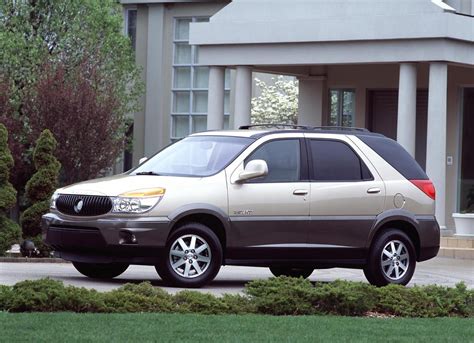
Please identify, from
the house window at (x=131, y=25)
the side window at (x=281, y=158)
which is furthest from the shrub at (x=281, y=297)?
the house window at (x=131, y=25)

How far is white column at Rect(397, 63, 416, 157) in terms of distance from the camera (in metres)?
27.0

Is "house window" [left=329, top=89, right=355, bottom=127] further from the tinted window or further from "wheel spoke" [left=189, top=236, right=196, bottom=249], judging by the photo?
"wheel spoke" [left=189, top=236, right=196, bottom=249]

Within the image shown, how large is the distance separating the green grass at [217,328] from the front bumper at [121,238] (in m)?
3.60

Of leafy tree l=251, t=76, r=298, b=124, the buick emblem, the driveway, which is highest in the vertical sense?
leafy tree l=251, t=76, r=298, b=124

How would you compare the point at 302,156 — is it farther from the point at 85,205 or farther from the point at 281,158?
the point at 85,205

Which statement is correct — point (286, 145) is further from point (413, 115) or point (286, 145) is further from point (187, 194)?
point (413, 115)

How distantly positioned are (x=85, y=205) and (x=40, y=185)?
5505mm

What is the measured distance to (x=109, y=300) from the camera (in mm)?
11969

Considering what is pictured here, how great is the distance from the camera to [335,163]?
54.9 ft

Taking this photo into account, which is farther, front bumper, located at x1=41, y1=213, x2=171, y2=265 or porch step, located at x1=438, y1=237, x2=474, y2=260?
porch step, located at x1=438, y1=237, x2=474, y2=260

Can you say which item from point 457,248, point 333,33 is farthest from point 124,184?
point 333,33

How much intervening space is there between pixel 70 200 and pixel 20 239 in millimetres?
5414

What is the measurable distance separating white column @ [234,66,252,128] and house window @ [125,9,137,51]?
10543mm

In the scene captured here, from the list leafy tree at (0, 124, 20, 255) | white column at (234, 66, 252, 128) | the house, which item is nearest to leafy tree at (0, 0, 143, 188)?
the house
